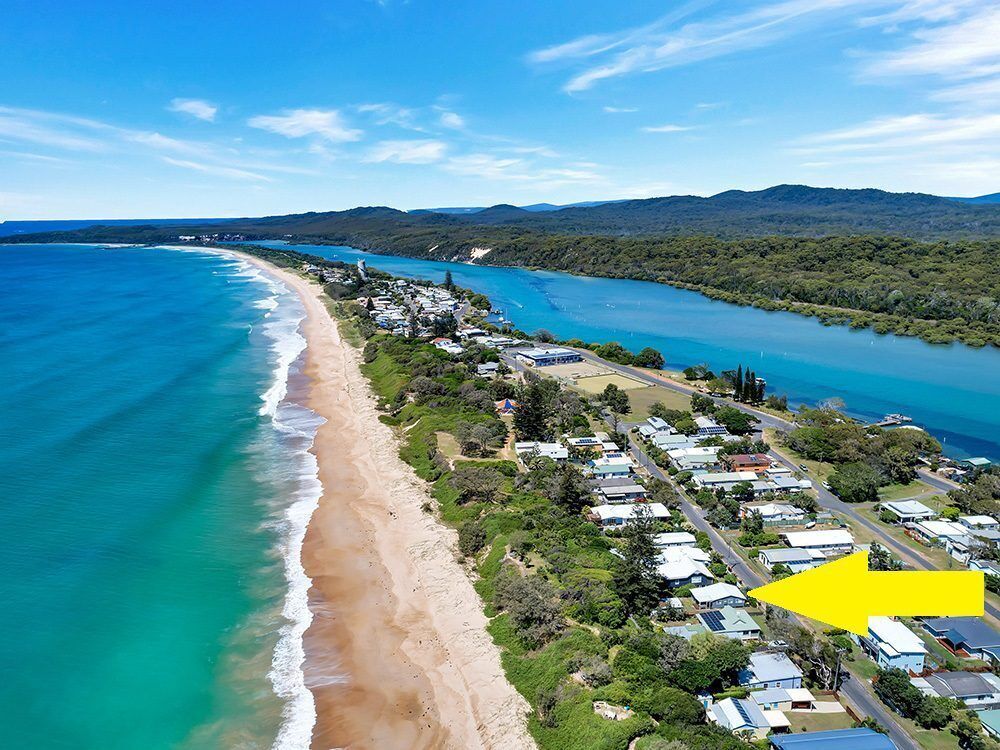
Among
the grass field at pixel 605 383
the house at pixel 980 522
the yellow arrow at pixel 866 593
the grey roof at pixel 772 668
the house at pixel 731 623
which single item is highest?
the yellow arrow at pixel 866 593

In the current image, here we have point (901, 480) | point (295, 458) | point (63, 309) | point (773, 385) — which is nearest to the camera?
point (901, 480)

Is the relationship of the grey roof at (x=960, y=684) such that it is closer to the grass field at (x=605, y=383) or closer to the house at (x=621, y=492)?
the house at (x=621, y=492)

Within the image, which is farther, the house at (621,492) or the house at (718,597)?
the house at (621,492)

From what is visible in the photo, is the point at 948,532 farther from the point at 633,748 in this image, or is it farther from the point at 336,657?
the point at 336,657

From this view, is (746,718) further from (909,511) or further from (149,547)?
(149,547)

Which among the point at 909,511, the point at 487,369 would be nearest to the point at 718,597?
the point at 909,511

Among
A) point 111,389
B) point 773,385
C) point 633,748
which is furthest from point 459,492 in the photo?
point 773,385

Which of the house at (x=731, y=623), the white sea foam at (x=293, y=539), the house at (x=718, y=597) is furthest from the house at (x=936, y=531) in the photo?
the white sea foam at (x=293, y=539)

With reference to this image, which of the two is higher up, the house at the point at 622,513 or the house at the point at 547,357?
the house at the point at 547,357
